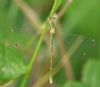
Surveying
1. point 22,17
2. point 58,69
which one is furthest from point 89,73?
point 22,17

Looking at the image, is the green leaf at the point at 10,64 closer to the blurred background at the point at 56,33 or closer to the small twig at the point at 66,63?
the blurred background at the point at 56,33

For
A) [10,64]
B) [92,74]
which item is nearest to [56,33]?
[92,74]

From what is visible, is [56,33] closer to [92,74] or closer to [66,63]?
[66,63]

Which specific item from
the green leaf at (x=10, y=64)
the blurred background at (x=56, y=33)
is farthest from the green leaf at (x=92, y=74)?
the green leaf at (x=10, y=64)

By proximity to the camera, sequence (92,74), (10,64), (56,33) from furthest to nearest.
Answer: (56,33) → (92,74) → (10,64)

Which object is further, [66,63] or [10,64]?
[66,63]
